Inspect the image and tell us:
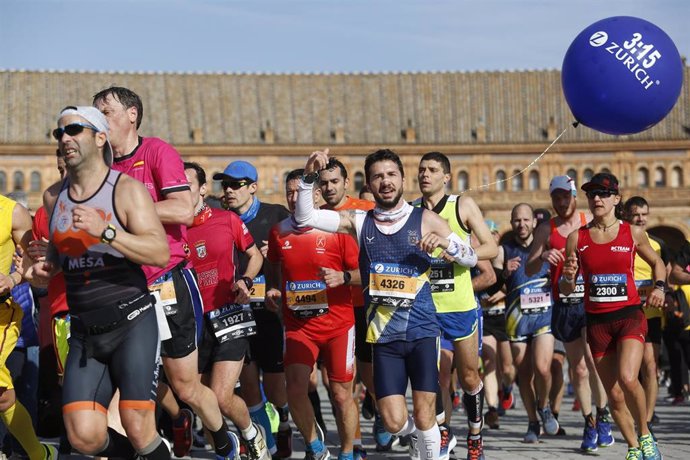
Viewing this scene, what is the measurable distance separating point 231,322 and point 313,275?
71cm

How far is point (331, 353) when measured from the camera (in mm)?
9617

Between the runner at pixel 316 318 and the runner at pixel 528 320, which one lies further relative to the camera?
the runner at pixel 528 320

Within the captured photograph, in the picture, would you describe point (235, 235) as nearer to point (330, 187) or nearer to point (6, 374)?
point (330, 187)

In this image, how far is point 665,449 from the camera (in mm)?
11094

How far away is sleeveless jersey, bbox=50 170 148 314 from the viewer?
652 cm

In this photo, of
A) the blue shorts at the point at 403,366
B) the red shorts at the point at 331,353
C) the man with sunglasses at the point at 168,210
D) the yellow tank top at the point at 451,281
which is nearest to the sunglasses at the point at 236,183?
the red shorts at the point at 331,353

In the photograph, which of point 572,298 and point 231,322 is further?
point 572,298

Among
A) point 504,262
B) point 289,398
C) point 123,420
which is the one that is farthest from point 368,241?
point 504,262

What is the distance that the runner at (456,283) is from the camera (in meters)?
9.76

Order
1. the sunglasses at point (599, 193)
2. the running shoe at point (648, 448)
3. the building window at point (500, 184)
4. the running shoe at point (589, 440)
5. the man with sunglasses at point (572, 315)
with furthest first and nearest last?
the building window at point (500, 184)
the man with sunglasses at point (572, 315)
the running shoe at point (589, 440)
the sunglasses at point (599, 193)
the running shoe at point (648, 448)

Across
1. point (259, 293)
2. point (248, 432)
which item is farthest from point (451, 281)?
point (259, 293)

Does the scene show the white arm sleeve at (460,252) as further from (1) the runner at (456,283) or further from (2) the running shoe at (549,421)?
(2) the running shoe at (549,421)

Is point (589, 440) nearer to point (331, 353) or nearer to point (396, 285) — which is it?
point (331, 353)

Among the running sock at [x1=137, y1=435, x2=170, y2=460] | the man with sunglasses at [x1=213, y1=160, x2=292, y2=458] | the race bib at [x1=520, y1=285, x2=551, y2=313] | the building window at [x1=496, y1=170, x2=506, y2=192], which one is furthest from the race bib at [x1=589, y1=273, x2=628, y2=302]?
the building window at [x1=496, y1=170, x2=506, y2=192]
